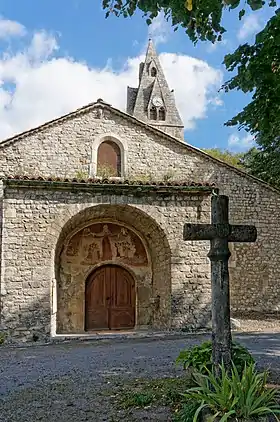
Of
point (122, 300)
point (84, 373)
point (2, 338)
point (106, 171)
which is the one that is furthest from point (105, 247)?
point (84, 373)

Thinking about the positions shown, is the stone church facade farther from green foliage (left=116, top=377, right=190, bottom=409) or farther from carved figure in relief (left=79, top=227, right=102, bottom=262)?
green foliage (left=116, top=377, right=190, bottom=409)

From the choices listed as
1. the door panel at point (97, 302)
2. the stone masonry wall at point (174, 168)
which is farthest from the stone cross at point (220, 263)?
the stone masonry wall at point (174, 168)

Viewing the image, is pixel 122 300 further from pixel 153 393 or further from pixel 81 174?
pixel 153 393

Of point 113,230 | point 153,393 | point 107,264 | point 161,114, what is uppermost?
point 161,114

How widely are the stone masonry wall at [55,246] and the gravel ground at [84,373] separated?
1.03 metres

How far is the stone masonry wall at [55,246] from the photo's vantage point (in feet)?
36.9

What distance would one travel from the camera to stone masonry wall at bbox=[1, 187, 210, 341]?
11.2 metres

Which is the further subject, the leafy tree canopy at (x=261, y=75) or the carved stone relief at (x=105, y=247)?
the carved stone relief at (x=105, y=247)

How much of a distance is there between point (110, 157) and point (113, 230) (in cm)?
394

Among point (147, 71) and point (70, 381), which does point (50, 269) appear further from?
point (147, 71)

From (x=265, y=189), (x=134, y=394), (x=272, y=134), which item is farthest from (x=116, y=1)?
(x=265, y=189)

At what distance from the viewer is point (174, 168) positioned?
56.9 ft

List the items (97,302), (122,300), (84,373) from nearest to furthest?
(84,373)
(97,302)
(122,300)

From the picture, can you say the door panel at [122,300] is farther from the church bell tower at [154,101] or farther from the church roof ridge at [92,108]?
the church bell tower at [154,101]
